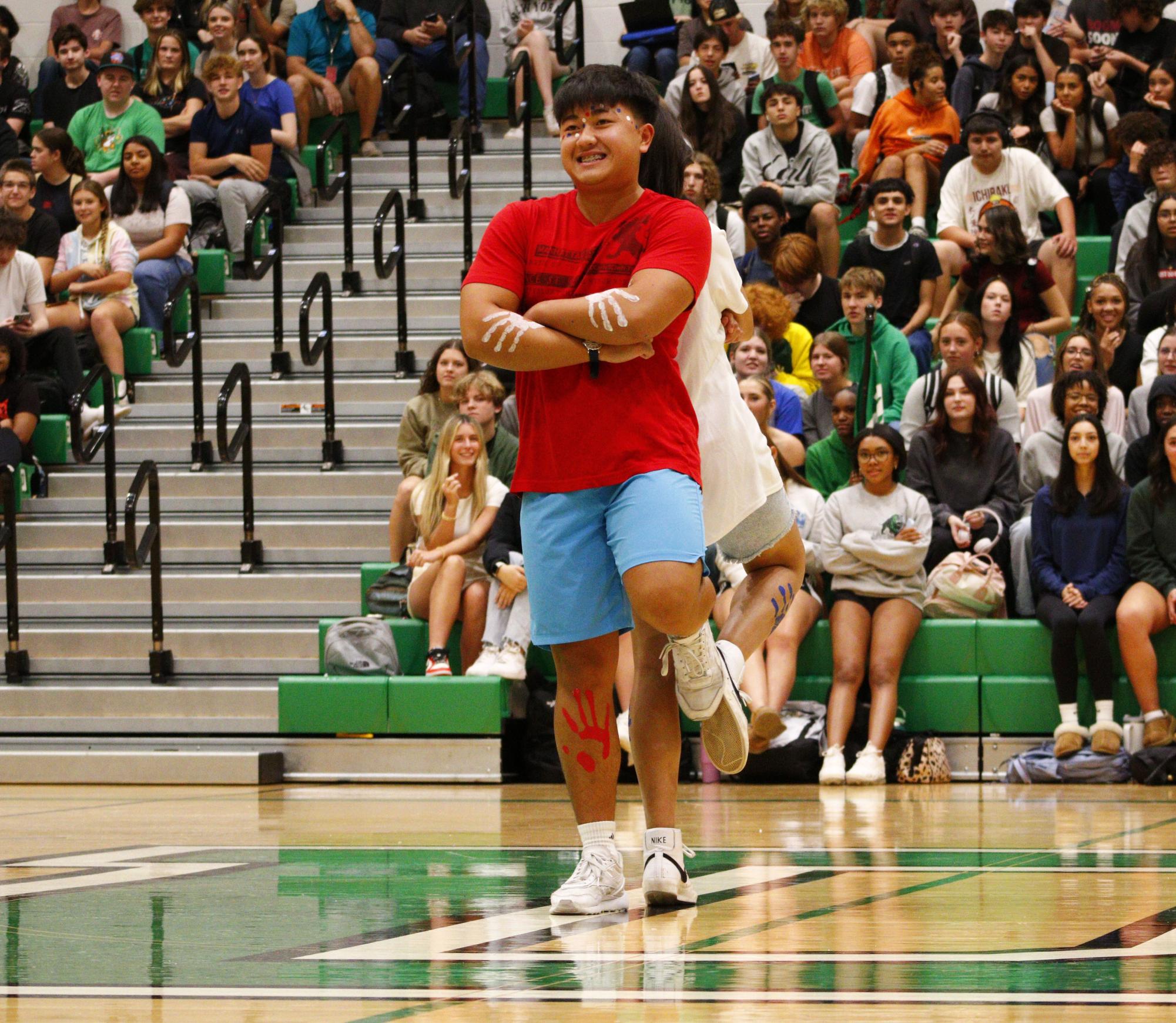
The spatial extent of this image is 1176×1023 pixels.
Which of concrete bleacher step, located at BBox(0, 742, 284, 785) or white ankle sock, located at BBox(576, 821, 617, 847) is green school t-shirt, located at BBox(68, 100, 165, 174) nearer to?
concrete bleacher step, located at BBox(0, 742, 284, 785)

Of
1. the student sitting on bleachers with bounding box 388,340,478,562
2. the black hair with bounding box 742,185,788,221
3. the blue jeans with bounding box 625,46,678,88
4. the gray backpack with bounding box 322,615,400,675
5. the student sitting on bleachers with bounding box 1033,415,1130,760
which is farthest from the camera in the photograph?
the blue jeans with bounding box 625,46,678,88

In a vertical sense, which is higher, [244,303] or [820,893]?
[244,303]

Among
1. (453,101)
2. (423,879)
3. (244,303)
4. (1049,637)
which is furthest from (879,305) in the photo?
(423,879)

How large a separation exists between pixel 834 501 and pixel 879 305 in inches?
63.9

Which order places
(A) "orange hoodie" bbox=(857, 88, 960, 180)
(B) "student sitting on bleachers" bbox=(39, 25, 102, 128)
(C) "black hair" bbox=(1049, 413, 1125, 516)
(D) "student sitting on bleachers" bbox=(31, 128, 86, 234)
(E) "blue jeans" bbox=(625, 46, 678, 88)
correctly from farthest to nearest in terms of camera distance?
(B) "student sitting on bleachers" bbox=(39, 25, 102, 128)
(E) "blue jeans" bbox=(625, 46, 678, 88)
(A) "orange hoodie" bbox=(857, 88, 960, 180)
(D) "student sitting on bleachers" bbox=(31, 128, 86, 234)
(C) "black hair" bbox=(1049, 413, 1125, 516)

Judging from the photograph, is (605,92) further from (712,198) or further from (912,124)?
(912,124)

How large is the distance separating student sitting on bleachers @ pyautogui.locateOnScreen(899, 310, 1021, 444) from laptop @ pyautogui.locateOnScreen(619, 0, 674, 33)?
455 cm

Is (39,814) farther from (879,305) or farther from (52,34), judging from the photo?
(52,34)

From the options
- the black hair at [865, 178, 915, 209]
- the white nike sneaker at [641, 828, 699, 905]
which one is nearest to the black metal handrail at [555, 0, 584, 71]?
the black hair at [865, 178, 915, 209]

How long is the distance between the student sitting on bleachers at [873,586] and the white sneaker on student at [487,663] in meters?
1.43

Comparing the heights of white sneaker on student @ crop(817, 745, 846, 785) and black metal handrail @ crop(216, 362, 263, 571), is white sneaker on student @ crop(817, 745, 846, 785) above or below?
below

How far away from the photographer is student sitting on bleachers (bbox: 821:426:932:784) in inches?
301

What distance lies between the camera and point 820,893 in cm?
382

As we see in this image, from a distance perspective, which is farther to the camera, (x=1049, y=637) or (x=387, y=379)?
(x=387, y=379)
